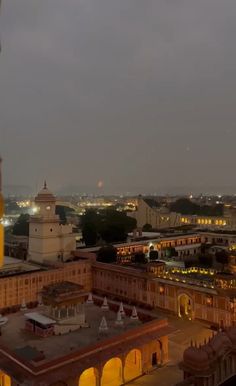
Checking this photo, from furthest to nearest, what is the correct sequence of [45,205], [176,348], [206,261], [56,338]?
[206,261]
[45,205]
[176,348]
[56,338]

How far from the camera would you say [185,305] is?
30125 millimetres

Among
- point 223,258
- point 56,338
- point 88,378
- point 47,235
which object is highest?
point 47,235

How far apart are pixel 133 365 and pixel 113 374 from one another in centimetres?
139

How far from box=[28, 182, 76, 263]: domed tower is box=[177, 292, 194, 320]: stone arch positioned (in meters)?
14.7

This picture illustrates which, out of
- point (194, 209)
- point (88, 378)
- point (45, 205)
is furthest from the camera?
point (194, 209)

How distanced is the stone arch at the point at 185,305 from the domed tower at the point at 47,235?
1471 centimetres

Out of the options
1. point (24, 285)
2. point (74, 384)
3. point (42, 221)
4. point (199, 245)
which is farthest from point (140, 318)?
point (199, 245)

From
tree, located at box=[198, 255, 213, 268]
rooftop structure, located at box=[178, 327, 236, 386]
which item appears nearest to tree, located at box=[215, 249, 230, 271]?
tree, located at box=[198, 255, 213, 268]

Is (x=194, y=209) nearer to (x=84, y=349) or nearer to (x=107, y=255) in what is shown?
(x=107, y=255)

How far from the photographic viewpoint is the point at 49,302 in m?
22.9

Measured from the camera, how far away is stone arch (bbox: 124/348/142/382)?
21.0 metres

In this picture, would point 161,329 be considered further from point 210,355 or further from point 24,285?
point 24,285

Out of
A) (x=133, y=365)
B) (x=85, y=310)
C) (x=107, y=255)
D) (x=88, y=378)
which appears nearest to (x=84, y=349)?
(x=88, y=378)

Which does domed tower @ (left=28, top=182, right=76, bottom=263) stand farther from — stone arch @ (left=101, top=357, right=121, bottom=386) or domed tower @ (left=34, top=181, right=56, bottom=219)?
stone arch @ (left=101, top=357, right=121, bottom=386)
